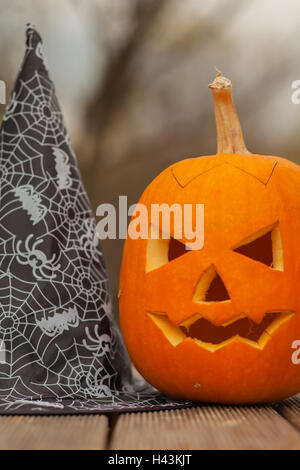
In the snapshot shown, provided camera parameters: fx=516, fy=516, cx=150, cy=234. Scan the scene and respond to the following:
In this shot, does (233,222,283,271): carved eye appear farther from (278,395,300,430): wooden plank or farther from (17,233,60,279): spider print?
(17,233,60,279): spider print

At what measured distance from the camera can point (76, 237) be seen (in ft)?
3.50

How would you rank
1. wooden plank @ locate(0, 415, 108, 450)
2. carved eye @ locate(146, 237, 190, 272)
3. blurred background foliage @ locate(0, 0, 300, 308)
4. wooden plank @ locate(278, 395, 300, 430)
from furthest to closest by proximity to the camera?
blurred background foliage @ locate(0, 0, 300, 308) < carved eye @ locate(146, 237, 190, 272) < wooden plank @ locate(278, 395, 300, 430) < wooden plank @ locate(0, 415, 108, 450)

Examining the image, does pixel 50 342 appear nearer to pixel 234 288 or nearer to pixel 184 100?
pixel 234 288

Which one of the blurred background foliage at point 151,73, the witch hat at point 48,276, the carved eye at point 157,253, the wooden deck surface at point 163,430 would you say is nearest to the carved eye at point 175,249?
the carved eye at point 157,253

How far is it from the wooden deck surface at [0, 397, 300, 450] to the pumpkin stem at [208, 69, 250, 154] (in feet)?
1.64

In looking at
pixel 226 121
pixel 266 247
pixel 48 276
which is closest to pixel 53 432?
pixel 48 276

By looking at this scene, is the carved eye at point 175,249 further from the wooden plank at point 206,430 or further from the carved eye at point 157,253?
the wooden plank at point 206,430

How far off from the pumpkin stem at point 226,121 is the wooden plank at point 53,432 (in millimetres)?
572

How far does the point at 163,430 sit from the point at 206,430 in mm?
60

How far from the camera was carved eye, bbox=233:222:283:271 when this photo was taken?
898 mm

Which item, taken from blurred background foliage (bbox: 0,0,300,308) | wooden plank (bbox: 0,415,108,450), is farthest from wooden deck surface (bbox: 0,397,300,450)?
blurred background foliage (bbox: 0,0,300,308)

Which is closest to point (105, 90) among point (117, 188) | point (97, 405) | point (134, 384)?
point (117, 188)

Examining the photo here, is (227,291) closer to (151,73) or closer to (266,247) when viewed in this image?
(266,247)

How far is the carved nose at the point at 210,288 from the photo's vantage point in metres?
0.89
